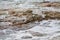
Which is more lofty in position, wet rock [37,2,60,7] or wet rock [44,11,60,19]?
wet rock [37,2,60,7]

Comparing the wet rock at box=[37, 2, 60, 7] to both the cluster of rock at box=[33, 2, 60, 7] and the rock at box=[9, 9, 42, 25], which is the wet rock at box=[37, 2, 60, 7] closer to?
the cluster of rock at box=[33, 2, 60, 7]

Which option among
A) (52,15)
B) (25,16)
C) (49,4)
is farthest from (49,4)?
(25,16)

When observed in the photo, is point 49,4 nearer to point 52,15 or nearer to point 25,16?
point 52,15

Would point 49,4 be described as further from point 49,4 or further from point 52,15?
point 52,15

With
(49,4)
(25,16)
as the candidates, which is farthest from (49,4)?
(25,16)

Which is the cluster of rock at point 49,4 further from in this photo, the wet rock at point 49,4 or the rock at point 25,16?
the rock at point 25,16

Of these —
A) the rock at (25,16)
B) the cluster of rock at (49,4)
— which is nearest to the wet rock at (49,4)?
the cluster of rock at (49,4)

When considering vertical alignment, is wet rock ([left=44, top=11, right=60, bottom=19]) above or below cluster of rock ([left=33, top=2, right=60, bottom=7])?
below

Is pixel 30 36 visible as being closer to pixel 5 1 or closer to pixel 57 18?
pixel 57 18

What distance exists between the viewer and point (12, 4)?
4.26 feet

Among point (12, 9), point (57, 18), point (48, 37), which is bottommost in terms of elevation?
point (48, 37)

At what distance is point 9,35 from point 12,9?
257 millimetres

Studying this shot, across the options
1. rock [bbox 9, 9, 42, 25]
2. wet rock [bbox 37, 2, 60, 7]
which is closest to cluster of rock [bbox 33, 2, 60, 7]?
wet rock [bbox 37, 2, 60, 7]

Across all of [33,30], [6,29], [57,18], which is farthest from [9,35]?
[57,18]
